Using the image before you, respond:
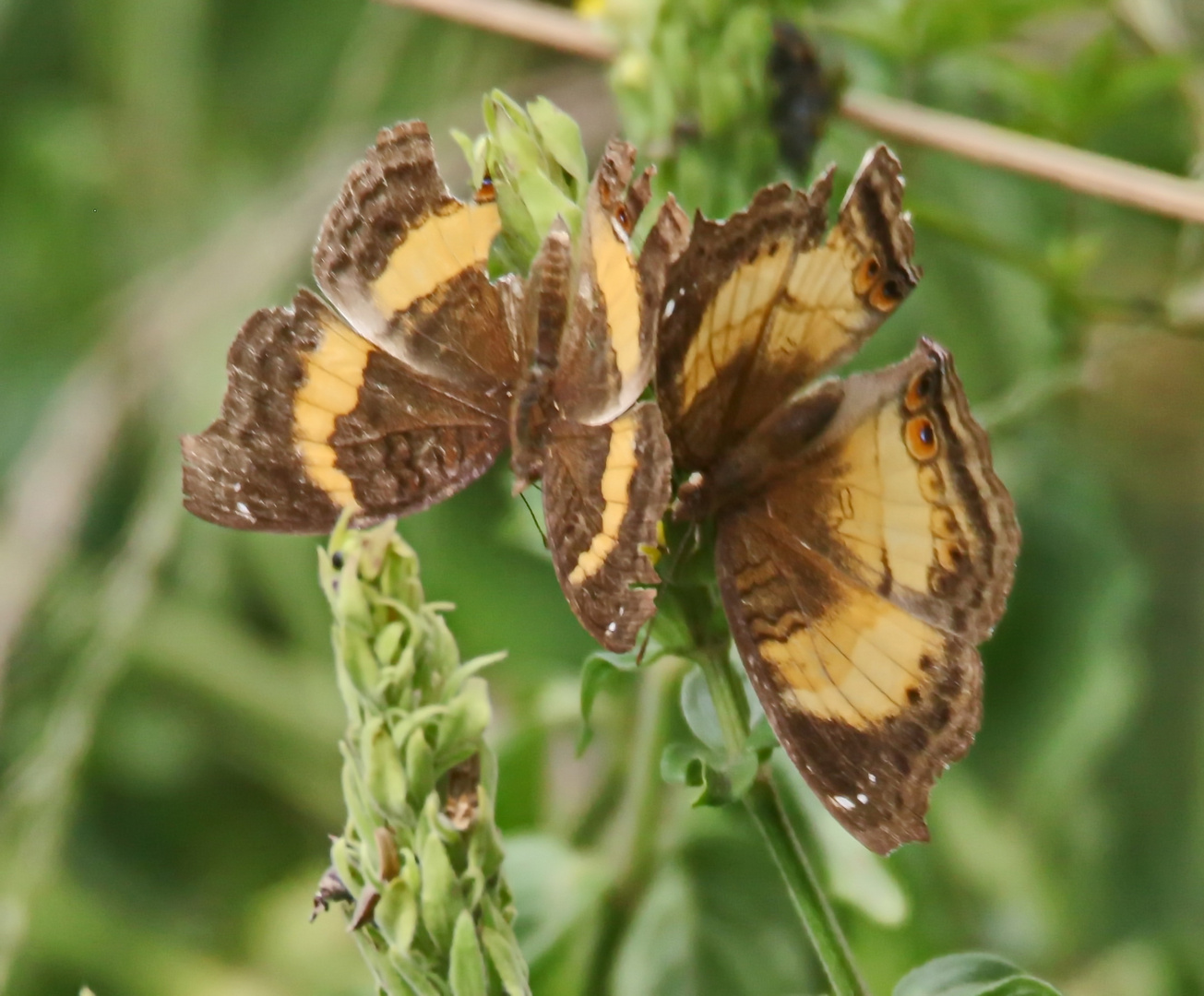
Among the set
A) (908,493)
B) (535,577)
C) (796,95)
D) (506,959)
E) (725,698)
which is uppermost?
(796,95)

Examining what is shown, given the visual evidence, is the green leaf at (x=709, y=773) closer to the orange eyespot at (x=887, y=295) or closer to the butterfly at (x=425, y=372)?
the butterfly at (x=425, y=372)

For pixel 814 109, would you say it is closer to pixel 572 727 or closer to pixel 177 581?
pixel 572 727

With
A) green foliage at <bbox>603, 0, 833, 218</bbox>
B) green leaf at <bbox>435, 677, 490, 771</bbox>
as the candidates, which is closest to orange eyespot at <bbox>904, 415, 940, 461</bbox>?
green leaf at <bbox>435, 677, 490, 771</bbox>

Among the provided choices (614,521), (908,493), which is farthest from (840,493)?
(614,521)

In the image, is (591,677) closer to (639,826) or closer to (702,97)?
(639,826)

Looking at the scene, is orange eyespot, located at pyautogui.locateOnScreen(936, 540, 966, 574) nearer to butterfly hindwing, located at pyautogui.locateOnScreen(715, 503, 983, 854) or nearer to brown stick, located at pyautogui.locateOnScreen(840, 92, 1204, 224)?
butterfly hindwing, located at pyautogui.locateOnScreen(715, 503, 983, 854)

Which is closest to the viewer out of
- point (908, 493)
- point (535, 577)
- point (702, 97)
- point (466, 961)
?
point (466, 961)
